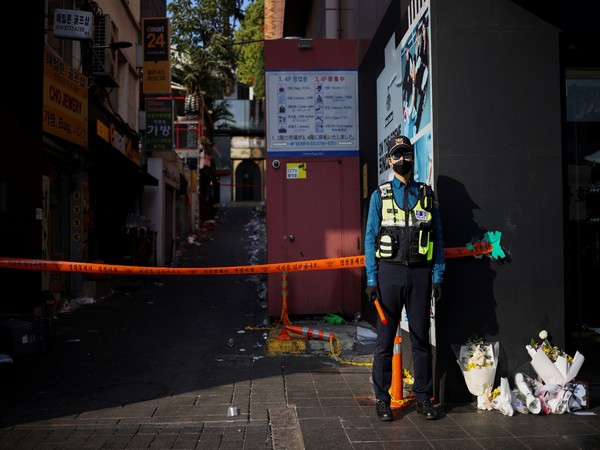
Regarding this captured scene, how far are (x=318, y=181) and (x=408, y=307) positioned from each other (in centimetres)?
454

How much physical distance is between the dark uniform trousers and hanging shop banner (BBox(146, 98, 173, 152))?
45.7ft

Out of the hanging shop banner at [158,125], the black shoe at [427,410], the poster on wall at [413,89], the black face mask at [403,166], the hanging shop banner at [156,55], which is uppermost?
the hanging shop banner at [156,55]

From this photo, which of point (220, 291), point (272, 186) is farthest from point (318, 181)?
point (220, 291)

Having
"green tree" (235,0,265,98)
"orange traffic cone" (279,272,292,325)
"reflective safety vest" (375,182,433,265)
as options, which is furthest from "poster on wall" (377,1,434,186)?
"green tree" (235,0,265,98)

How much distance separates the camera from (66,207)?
11.7 metres

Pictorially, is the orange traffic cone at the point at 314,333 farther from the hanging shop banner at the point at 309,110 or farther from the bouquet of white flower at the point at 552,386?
the hanging shop banner at the point at 309,110

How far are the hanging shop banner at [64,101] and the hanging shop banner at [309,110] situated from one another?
3621 millimetres

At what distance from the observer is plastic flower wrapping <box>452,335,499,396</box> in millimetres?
4684

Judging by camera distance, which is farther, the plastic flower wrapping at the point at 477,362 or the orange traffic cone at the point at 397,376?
the orange traffic cone at the point at 397,376

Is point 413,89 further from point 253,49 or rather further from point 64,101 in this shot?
point 253,49

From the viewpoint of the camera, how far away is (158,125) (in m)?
17.4

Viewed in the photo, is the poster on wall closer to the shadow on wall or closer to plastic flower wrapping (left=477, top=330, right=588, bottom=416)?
the shadow on wall

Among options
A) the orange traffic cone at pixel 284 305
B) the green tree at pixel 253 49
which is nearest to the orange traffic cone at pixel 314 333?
the orange traffic cone at pixel 284 305

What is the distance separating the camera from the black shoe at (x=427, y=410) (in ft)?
14.8
